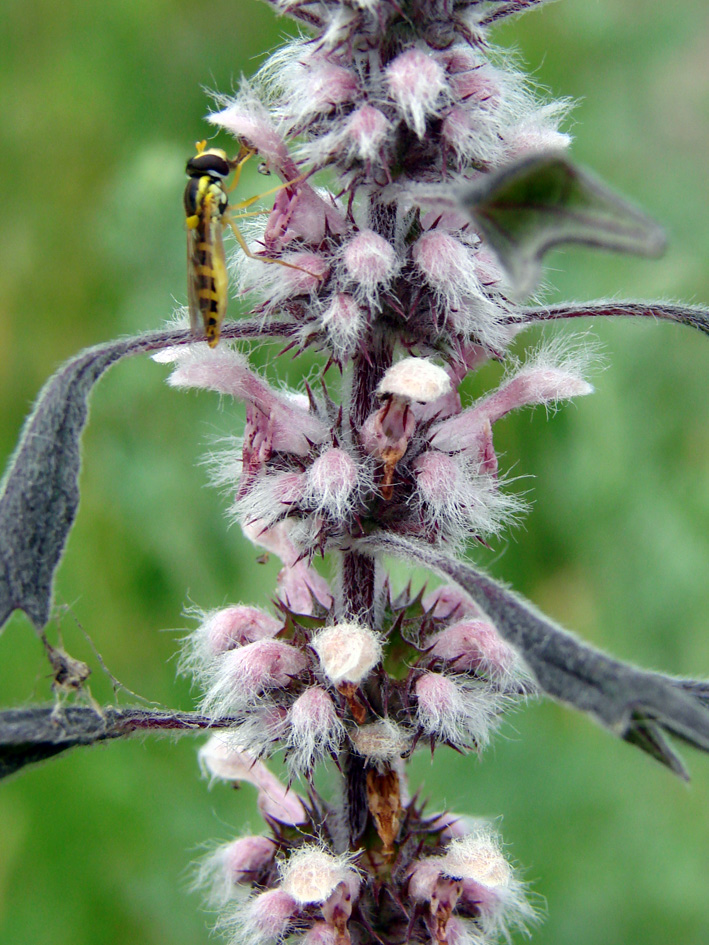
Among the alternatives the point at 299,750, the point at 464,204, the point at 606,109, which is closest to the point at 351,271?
the point at 464,204

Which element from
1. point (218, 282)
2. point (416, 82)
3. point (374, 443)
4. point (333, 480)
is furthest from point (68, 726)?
point (416, 82)

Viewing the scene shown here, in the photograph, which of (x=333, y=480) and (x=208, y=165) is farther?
Result: (x=208, y=165)

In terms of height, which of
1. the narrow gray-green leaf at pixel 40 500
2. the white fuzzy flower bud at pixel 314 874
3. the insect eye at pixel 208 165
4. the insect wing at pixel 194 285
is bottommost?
the white fuzzy flower bud at pixel 314 874

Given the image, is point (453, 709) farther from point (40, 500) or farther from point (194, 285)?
point (194, 285)

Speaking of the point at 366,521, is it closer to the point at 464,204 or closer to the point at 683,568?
the point at 464,204

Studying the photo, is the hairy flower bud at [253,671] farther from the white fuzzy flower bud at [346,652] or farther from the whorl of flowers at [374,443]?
the white fuzzy flower bud at [346,652]

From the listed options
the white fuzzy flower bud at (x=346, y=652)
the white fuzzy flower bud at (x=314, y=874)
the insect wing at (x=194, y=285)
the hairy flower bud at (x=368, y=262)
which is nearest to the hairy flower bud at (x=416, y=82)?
the hairy flower bud at (x=368, y=262)

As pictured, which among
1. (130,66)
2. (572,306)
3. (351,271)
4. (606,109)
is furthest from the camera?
(606,109)
